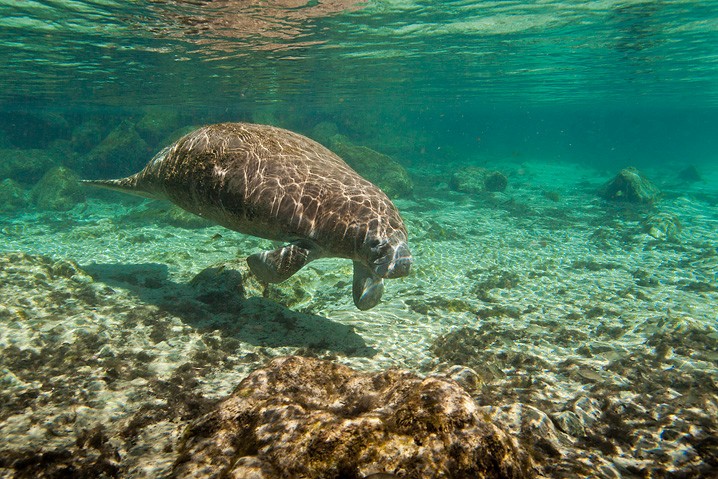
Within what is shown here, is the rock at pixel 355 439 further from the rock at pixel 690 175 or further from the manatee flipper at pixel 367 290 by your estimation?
the rock at pixel 690 175

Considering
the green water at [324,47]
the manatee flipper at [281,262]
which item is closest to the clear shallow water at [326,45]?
the green water at [324,47]

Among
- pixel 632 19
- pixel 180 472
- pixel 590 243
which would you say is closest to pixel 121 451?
pixel 180 472

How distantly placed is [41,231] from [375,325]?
50.8 feet

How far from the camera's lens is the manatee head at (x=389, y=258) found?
4.91 meters

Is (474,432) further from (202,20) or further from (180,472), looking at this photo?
(202,20)

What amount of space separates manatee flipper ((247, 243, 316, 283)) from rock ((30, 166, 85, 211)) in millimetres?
19657

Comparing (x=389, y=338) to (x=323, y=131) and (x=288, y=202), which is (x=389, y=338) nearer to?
(x=288, y=202)

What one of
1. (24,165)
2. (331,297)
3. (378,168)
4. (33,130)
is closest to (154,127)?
(24,165)

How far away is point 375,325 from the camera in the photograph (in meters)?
6.78

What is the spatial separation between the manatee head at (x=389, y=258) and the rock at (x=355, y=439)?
2145 millimetres

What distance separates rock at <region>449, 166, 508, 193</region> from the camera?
24.5 metres

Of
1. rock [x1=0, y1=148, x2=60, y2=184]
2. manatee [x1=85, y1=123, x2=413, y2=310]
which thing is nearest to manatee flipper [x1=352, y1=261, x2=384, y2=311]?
manatee [x1=85, y1=123, x2=413, y2=310]

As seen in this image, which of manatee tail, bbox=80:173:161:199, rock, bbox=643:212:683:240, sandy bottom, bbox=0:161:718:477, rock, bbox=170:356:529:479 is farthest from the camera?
rock, bbox=643:212:683:240

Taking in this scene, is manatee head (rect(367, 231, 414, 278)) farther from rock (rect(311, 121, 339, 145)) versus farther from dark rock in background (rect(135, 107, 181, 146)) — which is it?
dark rock in background (rect(135, 107, 181, 146))
